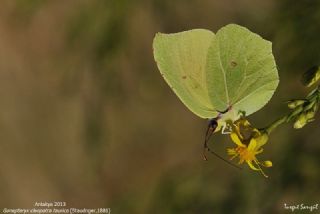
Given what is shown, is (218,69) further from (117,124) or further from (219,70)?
(117,124)

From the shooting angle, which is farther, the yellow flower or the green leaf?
the green leaf

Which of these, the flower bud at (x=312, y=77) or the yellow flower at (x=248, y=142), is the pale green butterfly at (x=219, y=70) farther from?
the flower bud at (x=312, y=77)

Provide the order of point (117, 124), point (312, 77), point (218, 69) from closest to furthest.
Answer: point (312, 77)
point (218, 69)
point (117, 124)

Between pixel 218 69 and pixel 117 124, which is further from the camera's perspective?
pixel 117 124

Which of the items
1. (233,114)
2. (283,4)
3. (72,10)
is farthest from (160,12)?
(233,114)

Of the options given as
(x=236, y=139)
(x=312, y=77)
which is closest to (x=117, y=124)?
(x=236, y=139)

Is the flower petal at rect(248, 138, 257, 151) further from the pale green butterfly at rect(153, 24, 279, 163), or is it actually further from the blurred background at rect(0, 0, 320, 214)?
the blurred background at rect(0, 0, 320, 214)

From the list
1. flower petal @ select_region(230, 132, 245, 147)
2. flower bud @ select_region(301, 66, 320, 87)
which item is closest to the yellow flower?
flower petal @ select_region(230, 132, 245, 147)

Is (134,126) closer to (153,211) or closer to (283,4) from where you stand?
(153,211)
